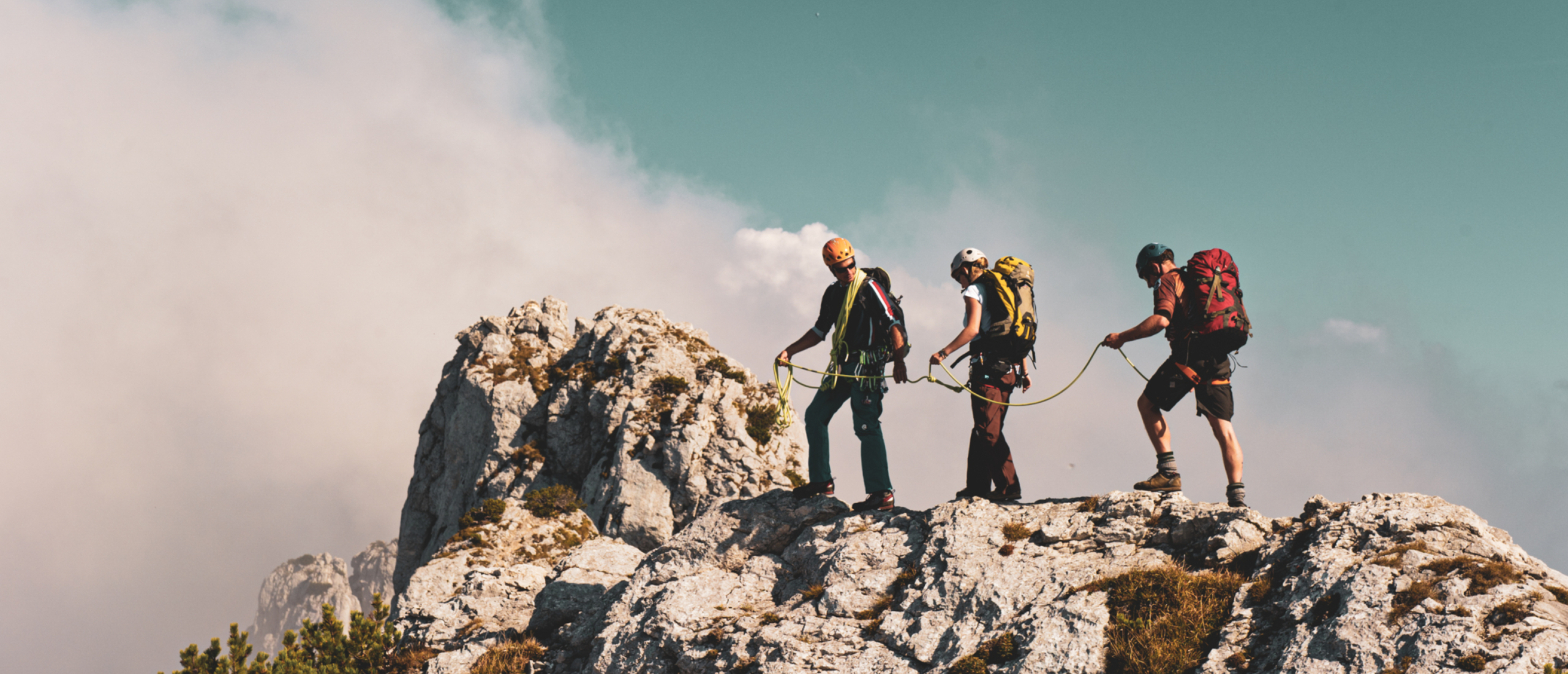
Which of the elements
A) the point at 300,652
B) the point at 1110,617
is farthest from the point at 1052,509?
the point at 300,652

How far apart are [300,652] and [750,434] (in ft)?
70.1

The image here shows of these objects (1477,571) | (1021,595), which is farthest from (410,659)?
(1477,571)

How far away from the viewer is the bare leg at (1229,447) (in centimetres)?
970

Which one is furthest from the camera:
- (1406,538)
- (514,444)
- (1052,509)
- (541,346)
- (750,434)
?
(541,346)

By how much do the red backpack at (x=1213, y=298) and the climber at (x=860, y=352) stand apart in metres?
3.74

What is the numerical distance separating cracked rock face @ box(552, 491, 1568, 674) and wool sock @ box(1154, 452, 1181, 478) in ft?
1.52

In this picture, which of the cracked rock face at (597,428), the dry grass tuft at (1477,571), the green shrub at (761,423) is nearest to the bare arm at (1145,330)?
the dry grass tuft at (1477,571)

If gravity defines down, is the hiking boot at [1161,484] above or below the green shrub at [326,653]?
above

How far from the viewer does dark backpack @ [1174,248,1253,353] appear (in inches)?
385

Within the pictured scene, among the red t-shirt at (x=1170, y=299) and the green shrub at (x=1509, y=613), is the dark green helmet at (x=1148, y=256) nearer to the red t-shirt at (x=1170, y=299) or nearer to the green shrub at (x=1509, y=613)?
the red t-shirt at (x=1170, y=299)

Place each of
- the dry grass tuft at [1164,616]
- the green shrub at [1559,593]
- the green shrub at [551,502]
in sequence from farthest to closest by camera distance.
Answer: the green shrub at [551,502] < the dry grass tuft at [1164,616] < the green shrub at [1559,593]

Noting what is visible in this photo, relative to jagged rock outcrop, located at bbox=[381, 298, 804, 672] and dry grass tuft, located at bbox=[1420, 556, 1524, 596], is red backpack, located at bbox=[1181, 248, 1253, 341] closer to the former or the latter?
dry grass tuft, located at bbox=[1420, 556, 1524, 596]

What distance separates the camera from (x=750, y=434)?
33656mm

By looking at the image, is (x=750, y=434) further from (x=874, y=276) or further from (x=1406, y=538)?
(x=1406, y=538)
